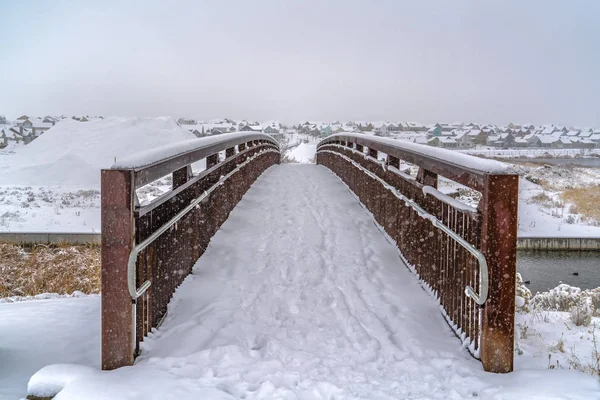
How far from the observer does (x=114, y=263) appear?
3629 mm

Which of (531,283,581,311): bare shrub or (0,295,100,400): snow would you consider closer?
(0,295,100,400): snow

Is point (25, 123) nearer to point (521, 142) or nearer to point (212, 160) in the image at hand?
point (521, 142)

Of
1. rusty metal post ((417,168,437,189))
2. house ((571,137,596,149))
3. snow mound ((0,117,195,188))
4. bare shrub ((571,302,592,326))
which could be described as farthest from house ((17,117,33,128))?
bare shrub ((571,302,592,326))

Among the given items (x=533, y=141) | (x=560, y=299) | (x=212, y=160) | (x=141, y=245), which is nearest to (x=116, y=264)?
(x=141, y=245)

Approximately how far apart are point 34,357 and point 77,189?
45344mm

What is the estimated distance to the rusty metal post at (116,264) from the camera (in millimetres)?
3602

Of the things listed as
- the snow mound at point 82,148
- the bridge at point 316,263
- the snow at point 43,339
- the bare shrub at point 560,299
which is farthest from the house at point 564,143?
the snow at point 43,339

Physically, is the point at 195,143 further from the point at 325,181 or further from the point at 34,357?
the point at 325,181

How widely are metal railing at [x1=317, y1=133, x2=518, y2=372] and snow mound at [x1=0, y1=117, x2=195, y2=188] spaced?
4284 cm

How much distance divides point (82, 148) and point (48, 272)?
5451 cm

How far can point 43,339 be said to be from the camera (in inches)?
175

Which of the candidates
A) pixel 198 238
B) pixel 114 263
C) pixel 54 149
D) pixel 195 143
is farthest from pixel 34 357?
pixel 54 149

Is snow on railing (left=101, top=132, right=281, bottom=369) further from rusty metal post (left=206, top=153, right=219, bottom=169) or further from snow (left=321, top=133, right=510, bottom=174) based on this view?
snow (left=321, top=133, right=510, bottom=174)

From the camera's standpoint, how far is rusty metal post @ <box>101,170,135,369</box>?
3.60 metres
